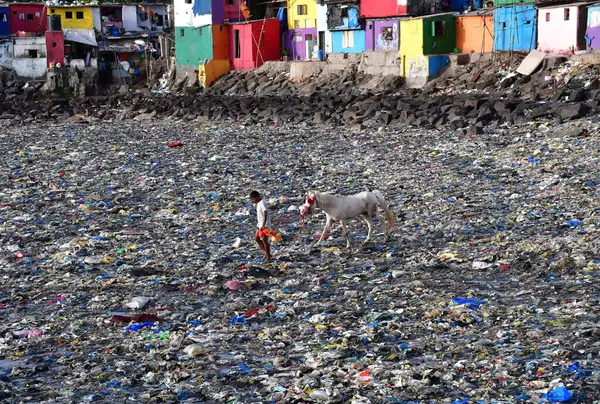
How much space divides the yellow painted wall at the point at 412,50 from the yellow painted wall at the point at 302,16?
7.93m

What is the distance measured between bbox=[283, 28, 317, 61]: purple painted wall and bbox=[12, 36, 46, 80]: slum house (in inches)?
587

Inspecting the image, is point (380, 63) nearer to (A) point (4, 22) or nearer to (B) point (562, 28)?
(B) point (562, 28)

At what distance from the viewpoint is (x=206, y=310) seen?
882cm

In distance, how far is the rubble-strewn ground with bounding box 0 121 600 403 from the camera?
22.1ft

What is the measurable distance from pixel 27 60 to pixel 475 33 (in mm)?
26915

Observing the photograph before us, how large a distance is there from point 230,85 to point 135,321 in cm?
3587

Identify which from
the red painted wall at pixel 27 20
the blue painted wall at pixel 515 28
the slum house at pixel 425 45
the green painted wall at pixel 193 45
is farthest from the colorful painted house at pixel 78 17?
the blue painted wall at pixel 515 28

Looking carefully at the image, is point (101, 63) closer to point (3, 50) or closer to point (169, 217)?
point (3, 50)

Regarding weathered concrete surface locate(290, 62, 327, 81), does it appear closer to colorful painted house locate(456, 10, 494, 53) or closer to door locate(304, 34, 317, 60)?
door locate(304, 34, 317, 60)

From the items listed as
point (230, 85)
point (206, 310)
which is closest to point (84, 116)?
point (230, 85)

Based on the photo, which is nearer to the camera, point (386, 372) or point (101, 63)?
point (386, 372)

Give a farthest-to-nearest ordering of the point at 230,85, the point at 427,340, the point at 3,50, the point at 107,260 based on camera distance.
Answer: the point at 3,50, the point at 230,85, the point at 107,260, the point at 427,340

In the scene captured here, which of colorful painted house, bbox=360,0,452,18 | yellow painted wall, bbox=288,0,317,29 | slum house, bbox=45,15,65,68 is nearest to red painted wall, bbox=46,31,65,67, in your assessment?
slum house, bbox=45,15,65,68

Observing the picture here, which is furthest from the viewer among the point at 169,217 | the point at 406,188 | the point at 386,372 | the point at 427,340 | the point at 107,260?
the point at 406,188
